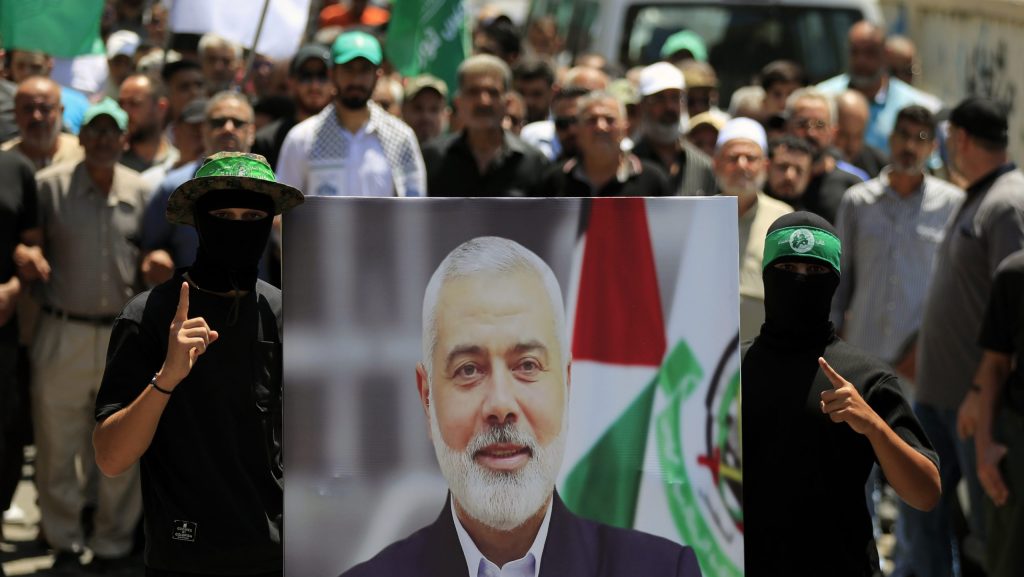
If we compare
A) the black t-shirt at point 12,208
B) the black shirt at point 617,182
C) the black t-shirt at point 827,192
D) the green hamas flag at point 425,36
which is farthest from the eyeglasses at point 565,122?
the black t-shirt at point 12,208

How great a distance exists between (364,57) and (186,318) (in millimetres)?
3741

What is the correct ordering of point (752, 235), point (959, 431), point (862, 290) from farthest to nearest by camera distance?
point (862, 290)
point (752, 235)
point (959, 431)

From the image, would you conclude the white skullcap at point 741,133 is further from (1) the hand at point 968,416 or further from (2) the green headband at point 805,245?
(2) the green headband at point 805,245

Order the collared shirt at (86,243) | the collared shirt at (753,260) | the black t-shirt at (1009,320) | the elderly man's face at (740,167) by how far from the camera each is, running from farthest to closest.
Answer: the collared shirt at (86,243)
the elderly man's face at (740,167)
the collared shirt at (753,260)
the black t-shirt at (1009,320)

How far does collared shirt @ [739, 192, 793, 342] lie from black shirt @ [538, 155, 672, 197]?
99 cm

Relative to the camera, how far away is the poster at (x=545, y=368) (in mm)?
3701

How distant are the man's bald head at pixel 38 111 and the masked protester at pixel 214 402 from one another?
4.40 meters

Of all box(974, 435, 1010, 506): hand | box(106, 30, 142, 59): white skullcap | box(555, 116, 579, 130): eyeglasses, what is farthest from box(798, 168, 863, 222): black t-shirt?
box(106, 30, 142, 59): white skullcap

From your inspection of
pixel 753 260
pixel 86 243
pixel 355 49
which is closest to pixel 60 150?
pixel 86 243

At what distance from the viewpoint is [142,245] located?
7398 mm

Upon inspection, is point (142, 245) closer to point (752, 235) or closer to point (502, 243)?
point (752, 235)

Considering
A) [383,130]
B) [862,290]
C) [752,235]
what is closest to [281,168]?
[383,130]

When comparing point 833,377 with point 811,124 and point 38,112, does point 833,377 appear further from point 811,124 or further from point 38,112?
point 38,112

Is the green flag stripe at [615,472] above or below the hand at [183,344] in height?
below
